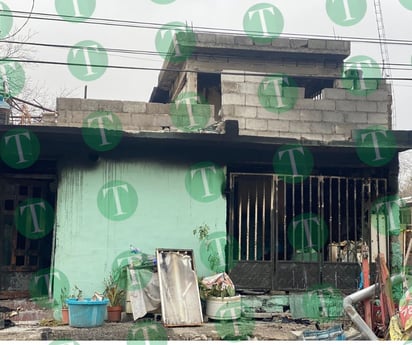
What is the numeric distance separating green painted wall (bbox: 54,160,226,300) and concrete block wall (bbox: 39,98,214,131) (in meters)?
1.96

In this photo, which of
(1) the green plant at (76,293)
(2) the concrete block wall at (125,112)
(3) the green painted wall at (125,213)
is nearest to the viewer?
(1) the green plant at (76,293)

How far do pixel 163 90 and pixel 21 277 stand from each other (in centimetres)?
1129

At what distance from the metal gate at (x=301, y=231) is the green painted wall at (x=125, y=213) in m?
0.54

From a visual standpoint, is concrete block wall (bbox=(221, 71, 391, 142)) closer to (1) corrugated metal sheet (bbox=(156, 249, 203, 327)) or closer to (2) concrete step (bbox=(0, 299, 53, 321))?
(1) corrugated metal sheet (bbox=(156, 249, 203, 327))

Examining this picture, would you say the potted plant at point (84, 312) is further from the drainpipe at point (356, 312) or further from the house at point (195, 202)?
the drainpipe at point (356, 312)

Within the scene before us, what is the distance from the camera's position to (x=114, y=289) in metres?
7.21

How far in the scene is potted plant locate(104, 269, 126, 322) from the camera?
7086 millimetres

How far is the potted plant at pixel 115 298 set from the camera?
7.09 metres

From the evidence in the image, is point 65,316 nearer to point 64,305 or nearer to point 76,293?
point 64,305

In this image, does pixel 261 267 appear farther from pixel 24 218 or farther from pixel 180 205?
pixel 24 218

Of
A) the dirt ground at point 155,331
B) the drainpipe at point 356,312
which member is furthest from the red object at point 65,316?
the drainpipe at point 356,312

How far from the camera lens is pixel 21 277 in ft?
27.2

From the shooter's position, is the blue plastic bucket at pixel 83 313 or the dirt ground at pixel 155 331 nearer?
the dirt ground at pixel 155 331

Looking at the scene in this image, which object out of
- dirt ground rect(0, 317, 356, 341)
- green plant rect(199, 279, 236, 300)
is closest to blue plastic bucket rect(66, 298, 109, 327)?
dirt ground rect(0, 317, 356, 341)
